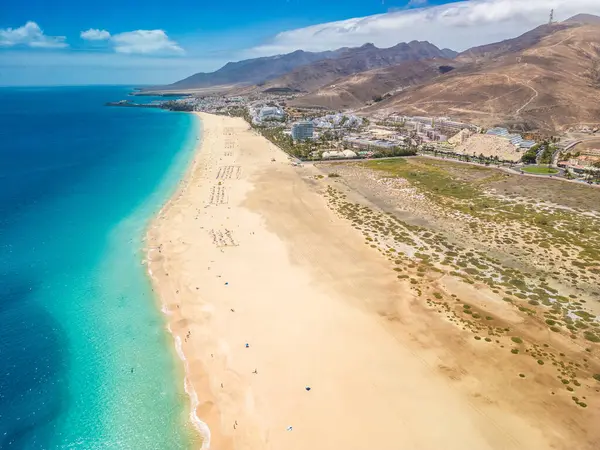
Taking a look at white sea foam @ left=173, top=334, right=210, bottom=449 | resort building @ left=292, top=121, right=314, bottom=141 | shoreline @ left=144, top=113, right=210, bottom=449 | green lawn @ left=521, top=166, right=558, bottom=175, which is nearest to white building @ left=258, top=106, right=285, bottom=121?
resort building @ left=292, top=121, right=314, bottom=141

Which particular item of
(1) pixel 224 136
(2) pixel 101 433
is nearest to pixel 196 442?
(2) pixel 101 433

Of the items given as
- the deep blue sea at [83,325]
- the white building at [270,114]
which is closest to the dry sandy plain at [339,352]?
the deep blue sea at [83,325]

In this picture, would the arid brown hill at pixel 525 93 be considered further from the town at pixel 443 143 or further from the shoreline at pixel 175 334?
the shoreline at pixel 175 334

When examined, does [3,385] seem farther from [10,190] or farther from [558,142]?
[558,142]

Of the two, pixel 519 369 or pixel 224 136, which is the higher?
pixel 224 136

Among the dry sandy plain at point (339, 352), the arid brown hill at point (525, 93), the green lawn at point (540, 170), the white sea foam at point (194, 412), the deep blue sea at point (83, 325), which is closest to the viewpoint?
the white sea foam at point (194, 412)

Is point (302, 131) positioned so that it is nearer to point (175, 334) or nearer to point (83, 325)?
point (83, 325)

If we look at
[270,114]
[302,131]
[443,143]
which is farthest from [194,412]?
[270,114]

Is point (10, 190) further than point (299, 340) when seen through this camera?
Yes
